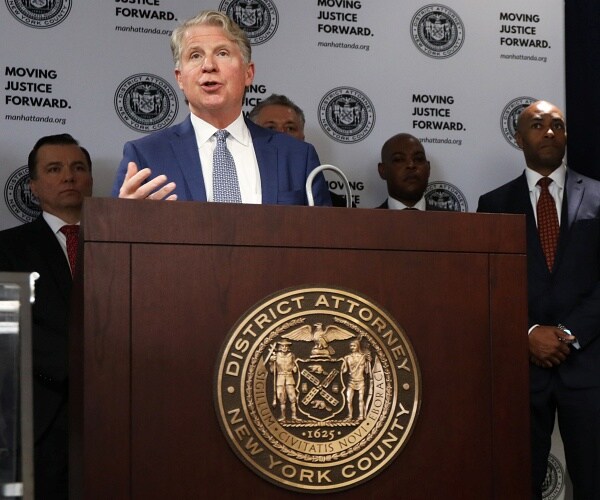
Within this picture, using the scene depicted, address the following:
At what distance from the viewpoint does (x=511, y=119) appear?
4.86 meters

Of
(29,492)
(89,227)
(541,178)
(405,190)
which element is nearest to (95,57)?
(405,190)

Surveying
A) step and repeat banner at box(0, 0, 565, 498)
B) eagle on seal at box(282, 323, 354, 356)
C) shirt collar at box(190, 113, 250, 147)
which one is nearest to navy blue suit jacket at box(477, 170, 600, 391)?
step and repeat banner at box(0, 0, 565, 498)

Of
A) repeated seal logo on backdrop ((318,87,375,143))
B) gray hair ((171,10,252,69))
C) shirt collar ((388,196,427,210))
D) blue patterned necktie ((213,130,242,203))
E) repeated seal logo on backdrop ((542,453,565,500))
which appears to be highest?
repeated seal logo on backdrop ((318,87,375,143))

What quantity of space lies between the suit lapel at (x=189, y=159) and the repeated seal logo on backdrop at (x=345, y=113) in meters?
2.16

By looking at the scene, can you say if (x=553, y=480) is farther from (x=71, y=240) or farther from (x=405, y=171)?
(x=71, y=240)

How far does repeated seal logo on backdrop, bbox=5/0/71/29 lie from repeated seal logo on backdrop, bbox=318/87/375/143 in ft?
3.97

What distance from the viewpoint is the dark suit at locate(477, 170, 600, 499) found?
381 centimetres

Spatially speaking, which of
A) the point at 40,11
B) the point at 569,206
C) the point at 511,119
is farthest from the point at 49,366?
the point at 511,119

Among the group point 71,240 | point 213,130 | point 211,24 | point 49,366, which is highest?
point 211,24

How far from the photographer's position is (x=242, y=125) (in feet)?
8.56

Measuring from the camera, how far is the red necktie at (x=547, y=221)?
3992mm

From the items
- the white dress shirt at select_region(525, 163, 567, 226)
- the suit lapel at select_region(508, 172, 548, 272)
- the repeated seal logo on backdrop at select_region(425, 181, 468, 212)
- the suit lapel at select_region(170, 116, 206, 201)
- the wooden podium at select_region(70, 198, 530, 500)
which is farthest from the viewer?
the repeated seal logo on backdrop at select_region(425, 181, 468, 212)

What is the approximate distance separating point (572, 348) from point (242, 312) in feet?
7.56

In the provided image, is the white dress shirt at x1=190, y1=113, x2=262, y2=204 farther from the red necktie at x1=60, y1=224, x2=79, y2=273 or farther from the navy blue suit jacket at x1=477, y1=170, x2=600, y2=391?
the navy blue suit jacket at x1=477, y1=170, x2=600, y2=391
